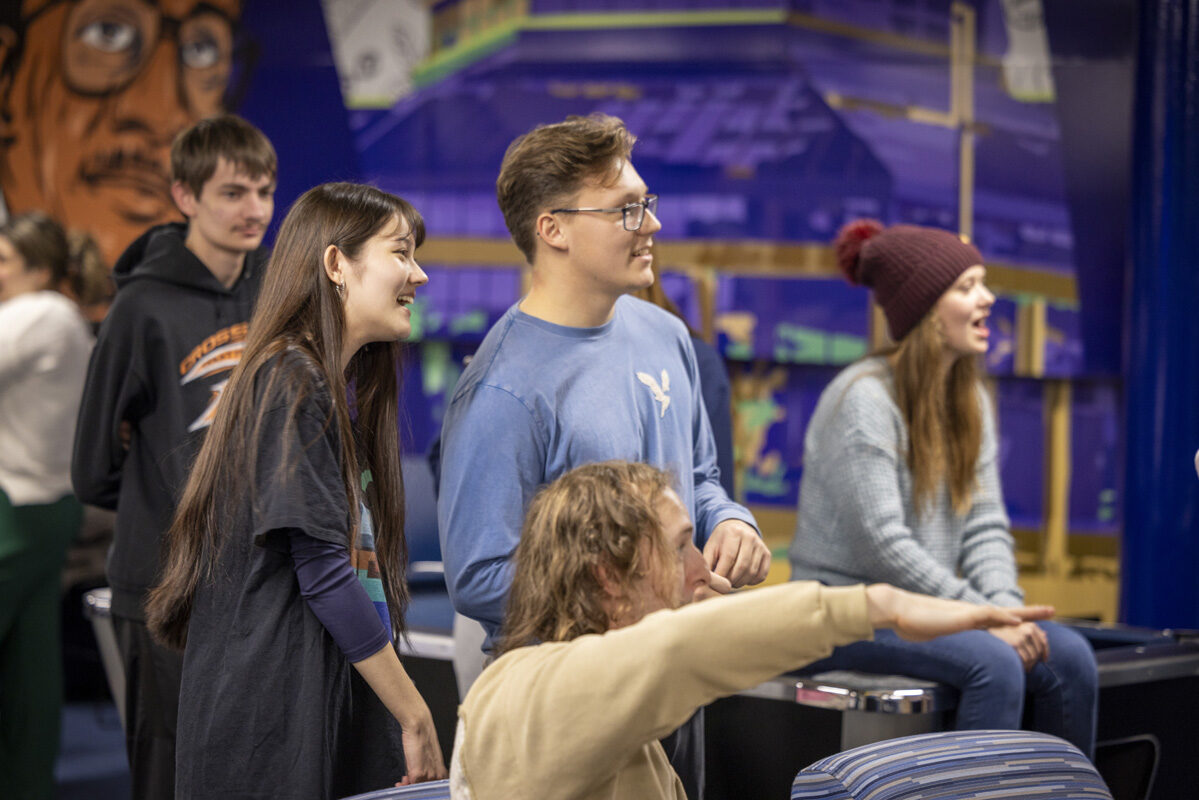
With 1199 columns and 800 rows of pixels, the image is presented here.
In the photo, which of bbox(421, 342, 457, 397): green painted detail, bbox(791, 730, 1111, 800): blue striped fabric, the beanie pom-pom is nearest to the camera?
bbox(791, 730, 1111, 800): blue striped fabric

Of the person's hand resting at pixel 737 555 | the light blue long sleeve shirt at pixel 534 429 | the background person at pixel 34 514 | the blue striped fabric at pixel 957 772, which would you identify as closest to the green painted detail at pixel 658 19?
the background person at pixel 34 514

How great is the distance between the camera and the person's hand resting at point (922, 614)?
1.28 metres

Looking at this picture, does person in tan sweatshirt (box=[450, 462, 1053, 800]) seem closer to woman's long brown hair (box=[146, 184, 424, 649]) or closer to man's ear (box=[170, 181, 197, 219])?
woman's long brown hair (box=[146, 184, 424, 649])

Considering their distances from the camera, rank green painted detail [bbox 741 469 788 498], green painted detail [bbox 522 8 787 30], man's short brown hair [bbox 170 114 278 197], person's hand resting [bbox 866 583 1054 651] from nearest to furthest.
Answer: person's hand resting [bbox 866 583 1054 651]
man's short brown hair [bbox 170 114 278 197]
green painted detail [bbox 522 8 787 30]
green painted detail [bbox 741 469 788 498]

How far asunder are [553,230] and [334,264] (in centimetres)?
38

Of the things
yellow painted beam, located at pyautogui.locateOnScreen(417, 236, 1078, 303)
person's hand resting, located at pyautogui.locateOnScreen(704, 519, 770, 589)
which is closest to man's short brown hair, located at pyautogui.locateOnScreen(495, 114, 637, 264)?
person's hand resting, located at pyautogui.locateOnScreen(704, 519, 770, 589)

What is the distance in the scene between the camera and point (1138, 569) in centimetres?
400

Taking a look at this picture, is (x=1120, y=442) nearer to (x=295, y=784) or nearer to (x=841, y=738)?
(x=841, y=738)

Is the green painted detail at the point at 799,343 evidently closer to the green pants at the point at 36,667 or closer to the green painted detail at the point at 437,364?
the green painted detail at the point at 437,364

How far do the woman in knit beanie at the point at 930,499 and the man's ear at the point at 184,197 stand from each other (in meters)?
1.49

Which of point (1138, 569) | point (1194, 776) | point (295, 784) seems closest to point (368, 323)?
point (295, 784)

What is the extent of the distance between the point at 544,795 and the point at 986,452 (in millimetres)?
1953

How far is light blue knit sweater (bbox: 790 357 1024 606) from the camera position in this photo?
8.81 ft

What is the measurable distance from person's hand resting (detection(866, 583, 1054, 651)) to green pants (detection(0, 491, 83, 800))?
8.68ft
